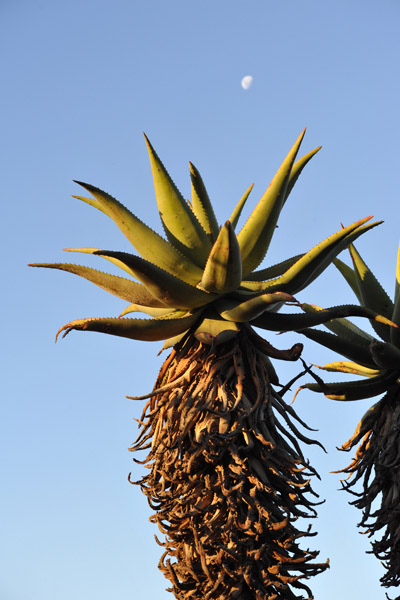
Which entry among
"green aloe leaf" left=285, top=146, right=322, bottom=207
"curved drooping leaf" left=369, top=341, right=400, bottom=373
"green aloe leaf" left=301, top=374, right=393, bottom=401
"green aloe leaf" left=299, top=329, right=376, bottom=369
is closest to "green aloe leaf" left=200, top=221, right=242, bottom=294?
"green aloe leaf" left=285, top=146, right=322, bottom=207

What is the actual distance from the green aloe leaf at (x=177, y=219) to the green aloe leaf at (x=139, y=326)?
0.52 meters

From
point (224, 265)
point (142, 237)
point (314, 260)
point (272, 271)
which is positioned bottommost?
point (314, 260)

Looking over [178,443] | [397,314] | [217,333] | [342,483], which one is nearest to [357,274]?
[397,314]

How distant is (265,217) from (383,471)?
266 cm

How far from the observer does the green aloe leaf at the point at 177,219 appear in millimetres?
5566

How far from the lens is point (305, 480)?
5.20 metres

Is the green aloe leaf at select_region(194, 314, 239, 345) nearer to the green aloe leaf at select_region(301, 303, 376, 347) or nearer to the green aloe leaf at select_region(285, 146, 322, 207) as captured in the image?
the green aloe leaf at select_region(285, 146, 322, 207)

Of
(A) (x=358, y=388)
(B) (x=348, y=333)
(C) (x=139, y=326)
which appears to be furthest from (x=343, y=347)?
(C) (x=139, y=326)

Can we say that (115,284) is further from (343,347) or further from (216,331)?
(343,347)

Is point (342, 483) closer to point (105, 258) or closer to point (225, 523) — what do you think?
point (225, 523)

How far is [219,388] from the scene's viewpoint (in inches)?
208

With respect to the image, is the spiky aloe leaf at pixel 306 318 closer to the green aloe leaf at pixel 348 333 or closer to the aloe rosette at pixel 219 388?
the aloe rosette at pixel 219 388

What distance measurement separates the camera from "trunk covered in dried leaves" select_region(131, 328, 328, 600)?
481 cm

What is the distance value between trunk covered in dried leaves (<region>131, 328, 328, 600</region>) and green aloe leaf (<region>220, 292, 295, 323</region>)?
274 millimetres
